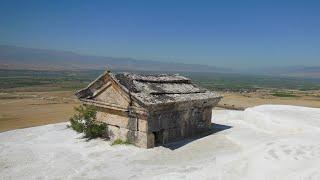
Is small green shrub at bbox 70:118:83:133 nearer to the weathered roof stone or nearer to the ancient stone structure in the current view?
the ancient stone structure

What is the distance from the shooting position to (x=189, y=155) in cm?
929

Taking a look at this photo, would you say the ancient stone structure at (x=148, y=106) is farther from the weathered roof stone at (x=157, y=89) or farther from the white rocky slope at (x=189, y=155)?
the white rocky slope at (x=189, y=155)

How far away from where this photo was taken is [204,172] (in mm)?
7766

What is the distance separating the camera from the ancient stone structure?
32.9 ft

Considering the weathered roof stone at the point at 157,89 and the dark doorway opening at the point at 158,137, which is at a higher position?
the weathered roof stone at the point at 157,89

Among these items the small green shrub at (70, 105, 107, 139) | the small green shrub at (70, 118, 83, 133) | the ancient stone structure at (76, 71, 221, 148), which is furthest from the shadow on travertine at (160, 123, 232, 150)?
the small green shrub at (70, 118, 83, 133)

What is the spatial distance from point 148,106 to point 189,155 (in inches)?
63.1

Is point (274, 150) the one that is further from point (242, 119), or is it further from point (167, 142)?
point (242, 119)

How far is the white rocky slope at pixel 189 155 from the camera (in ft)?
24.5

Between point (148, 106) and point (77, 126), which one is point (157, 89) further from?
point (77, 126)

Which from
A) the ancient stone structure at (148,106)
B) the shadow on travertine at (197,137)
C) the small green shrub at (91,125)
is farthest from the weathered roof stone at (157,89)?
the shadow on travertine at (197,137)

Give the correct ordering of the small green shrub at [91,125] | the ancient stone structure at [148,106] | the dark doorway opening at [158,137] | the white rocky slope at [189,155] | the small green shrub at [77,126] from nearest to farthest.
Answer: the white rocky slope at [189,155]
the ancient stone structure at [148,106]
the dark doorway opening at [158,137]
the small green shrub at [91,125]
the small green shrub at [77,126]

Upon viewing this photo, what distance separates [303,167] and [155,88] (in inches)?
197

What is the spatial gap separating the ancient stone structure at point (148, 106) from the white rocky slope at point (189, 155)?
481 millimetres
